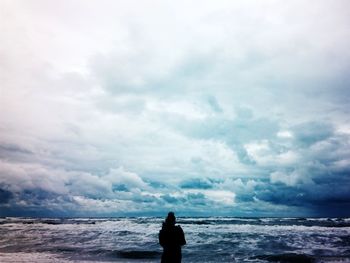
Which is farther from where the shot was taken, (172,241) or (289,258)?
(289,258)

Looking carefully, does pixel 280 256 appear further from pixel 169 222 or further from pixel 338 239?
pixel 169 222

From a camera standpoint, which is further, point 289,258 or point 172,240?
point 289,258

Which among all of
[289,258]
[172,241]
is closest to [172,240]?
[172,241]

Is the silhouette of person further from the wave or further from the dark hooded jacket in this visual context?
the wave

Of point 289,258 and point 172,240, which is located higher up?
point 172,240

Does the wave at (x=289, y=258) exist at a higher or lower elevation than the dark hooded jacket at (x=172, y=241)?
lower

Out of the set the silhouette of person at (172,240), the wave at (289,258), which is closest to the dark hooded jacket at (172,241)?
the silhouette of person at (172,240)

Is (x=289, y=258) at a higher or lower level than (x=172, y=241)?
lower

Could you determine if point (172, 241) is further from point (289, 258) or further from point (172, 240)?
point (289, 258)

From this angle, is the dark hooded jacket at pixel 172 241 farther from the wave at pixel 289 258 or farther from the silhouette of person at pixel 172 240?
the wave at pixel 289 258

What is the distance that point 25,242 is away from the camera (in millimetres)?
25500

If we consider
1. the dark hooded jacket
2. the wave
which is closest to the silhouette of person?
the dark hooded jacket

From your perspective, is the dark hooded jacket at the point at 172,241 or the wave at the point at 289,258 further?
the wave at the point at 289,258

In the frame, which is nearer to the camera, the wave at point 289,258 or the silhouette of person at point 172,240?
the silhouette of person at point 172,240
